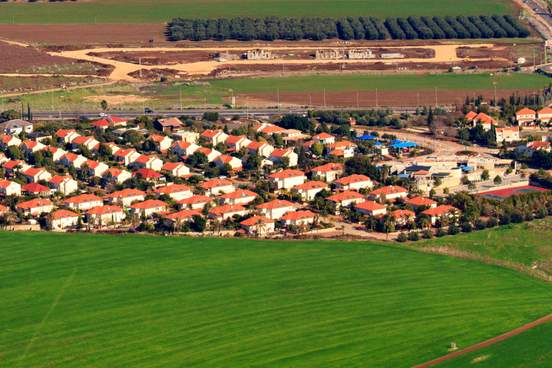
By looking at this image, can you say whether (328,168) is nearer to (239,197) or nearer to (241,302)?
(239,197)

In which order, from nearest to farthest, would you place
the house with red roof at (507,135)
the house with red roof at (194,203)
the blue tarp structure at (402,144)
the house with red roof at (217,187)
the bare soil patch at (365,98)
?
the house with red roof at (194,203), the house with red roof at (217,187), the blue tarp structure at (402,144), the house with red roof at (507,135), the bare soil patch at (365,98)

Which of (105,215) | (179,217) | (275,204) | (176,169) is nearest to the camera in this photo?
(179,217)

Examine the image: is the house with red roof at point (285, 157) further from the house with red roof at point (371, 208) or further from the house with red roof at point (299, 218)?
the house with red roof at point (299, 218)

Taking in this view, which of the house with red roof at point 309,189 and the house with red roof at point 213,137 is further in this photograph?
the house with red roof at point 213,137

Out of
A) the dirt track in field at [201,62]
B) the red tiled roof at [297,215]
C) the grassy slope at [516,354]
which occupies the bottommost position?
the grassy slope at [516,354]

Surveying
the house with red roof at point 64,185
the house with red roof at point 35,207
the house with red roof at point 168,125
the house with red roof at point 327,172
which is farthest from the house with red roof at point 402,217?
the house with red roof at point 168,125

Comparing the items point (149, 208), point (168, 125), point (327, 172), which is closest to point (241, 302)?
point (149, 208)

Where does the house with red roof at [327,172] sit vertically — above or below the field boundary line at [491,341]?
above
